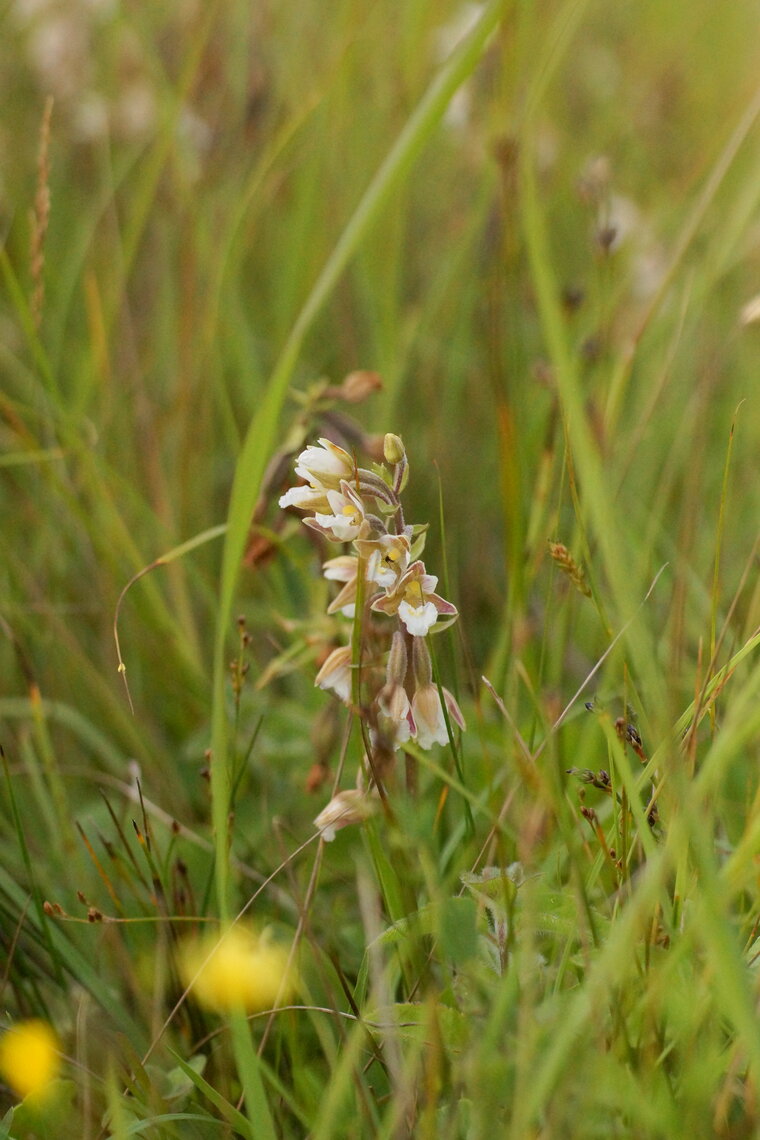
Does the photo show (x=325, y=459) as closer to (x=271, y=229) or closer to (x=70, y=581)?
(x=70, y=581)

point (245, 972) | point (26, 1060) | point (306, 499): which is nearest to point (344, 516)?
point (306, 499)

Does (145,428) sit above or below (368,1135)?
above

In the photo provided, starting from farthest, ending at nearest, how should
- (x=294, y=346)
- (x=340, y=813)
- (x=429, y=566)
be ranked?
(x=429, y=566)
(x=340, y=813)
(x=294, y=346)

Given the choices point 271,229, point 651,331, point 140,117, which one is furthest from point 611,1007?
point 140,117

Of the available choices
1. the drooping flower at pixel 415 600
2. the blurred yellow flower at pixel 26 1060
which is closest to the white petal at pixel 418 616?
the drooping flower at pixel 415 600

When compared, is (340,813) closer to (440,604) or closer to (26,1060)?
(440,604)

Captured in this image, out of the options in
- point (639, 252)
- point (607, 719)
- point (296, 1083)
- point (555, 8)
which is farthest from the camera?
point (555, 8)
